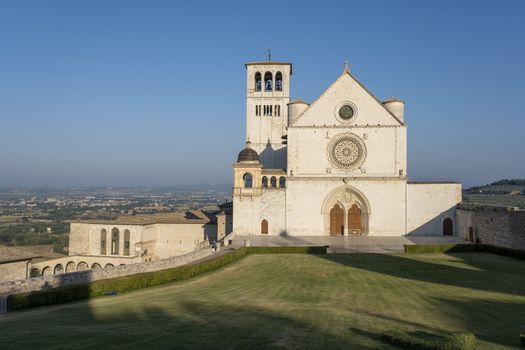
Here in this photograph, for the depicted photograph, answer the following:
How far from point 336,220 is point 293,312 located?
1290 inches

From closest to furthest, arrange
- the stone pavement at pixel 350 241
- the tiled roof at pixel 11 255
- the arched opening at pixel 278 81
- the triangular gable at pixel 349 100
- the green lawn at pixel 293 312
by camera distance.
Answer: the green lawn at pixel 293 312 < the tiled roof at pixel 11 255 < the stone pavement at pixel 350 241 < the triangular gable at pixel 349 100 < the arched opening at pixel 278 81

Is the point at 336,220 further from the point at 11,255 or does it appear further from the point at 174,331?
the point at 174,331

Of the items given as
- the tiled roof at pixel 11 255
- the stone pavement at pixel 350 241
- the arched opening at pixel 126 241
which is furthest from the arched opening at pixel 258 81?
the tiled roof at pixel 11 255

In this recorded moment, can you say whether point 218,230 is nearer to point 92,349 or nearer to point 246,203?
point 246,203

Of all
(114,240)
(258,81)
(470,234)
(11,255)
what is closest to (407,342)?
(11,255)

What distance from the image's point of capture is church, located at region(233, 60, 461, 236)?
45875mm

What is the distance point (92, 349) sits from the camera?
1063 centimetres

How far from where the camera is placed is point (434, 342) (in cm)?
1020

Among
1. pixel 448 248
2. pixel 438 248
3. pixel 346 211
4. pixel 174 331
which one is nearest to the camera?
pixel 174 331

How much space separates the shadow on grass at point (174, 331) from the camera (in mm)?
10984

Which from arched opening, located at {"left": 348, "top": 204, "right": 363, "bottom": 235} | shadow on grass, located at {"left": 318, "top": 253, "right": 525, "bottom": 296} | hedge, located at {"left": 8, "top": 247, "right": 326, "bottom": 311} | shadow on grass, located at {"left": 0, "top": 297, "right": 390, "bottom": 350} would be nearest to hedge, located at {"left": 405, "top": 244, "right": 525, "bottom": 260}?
shadow on grass, located at {"left": 318, "top": 253, "right": 525, "bottom": 296}

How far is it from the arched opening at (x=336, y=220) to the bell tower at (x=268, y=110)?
1254cm

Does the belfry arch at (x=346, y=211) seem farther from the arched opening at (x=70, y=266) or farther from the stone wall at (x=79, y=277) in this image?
the arched opening at (x=70, y=266)

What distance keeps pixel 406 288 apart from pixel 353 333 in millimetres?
9065
